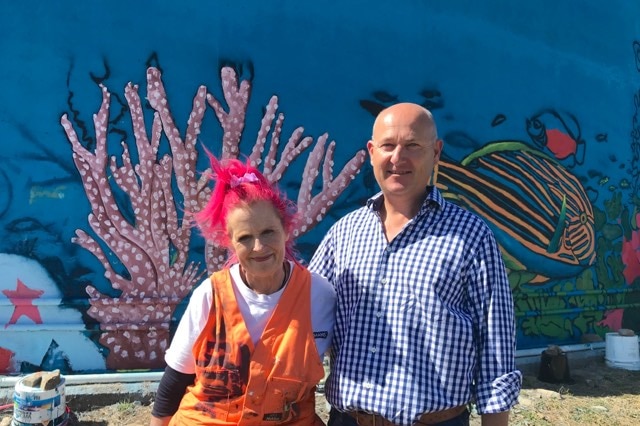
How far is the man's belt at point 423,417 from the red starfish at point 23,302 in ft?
12.5

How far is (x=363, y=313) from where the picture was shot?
1.90 m

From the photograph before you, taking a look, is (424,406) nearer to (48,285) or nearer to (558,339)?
(48,285)

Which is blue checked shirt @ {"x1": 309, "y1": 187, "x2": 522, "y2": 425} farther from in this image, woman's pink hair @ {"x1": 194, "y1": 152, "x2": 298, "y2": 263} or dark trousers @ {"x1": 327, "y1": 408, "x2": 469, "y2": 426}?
woman's pink hair @ {"x1": 194, "y1": 152, "x2": 298, "y2": 263}

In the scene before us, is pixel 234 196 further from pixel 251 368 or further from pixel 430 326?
pixel 430 326

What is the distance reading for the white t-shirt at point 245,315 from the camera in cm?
188

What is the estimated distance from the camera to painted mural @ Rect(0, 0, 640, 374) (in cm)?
469

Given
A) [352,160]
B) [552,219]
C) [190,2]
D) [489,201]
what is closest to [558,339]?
[552,219]

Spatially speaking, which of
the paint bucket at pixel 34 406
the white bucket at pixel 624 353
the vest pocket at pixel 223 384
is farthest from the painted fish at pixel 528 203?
the vest pocket at pixel 223 384

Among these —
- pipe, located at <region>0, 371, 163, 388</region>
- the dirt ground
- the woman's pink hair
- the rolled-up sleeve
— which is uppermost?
the woman's pink hair

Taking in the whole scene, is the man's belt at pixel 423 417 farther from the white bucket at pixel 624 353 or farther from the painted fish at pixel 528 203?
the white bucket at pixel 624 353

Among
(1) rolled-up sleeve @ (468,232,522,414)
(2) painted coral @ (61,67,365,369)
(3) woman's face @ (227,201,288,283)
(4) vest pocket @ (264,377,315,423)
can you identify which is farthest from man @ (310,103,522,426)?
(2) painted coral @ (61,67,365,369)

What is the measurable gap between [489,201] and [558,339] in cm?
181

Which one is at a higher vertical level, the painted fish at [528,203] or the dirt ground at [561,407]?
the painted fish at [528,203]

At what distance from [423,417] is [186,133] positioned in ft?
12.2
